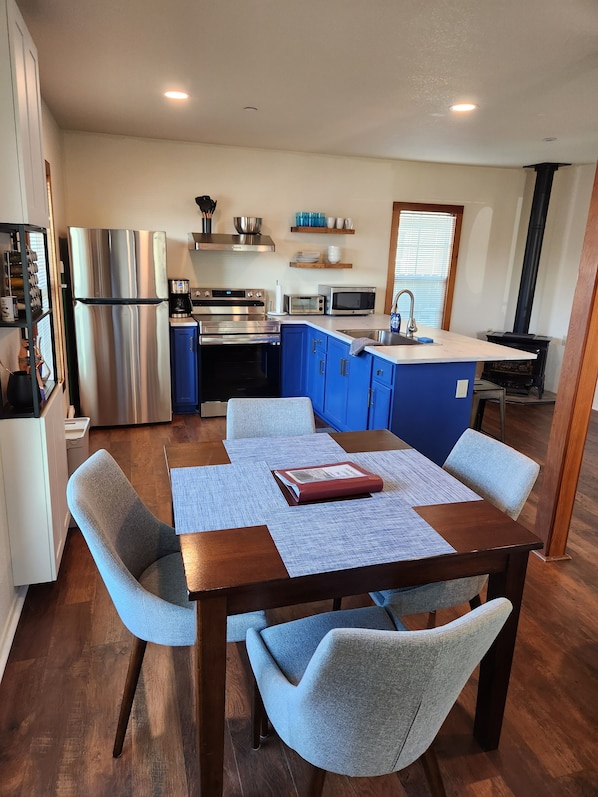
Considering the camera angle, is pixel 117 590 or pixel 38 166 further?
pixel 38 166

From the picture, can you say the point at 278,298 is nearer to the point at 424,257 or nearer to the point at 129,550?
the point at 424,257

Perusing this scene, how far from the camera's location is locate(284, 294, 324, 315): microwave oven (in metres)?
5.30

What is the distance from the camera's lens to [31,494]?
7.00 ft

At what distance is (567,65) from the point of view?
2695 millimetres

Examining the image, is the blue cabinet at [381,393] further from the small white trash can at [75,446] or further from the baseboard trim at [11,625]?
the baseboard trim at [11,625]

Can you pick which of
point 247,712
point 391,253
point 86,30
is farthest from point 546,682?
point 391,253

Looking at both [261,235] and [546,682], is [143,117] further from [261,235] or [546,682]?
[546,682]

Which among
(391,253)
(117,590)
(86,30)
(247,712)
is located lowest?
(247,712)

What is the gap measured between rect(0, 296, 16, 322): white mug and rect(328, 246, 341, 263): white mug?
3.87 m

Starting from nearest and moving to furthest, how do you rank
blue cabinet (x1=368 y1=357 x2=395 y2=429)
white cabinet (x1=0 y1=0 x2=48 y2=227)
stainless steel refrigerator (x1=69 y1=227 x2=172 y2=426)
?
white cabinet (x1=0 y1=0 x2=48 y2=227)
blue cabinet (x1=368 y1=357 x2=395 y2=429)
stainless steel refrigerator (x1=69 y1=227 x2=172 y2=426)

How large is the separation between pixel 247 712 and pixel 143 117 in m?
4.03

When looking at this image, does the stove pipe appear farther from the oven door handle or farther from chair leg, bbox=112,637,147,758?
chair leg, bbox=112,637,147,758

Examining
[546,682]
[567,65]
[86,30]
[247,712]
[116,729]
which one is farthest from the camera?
[567,65]

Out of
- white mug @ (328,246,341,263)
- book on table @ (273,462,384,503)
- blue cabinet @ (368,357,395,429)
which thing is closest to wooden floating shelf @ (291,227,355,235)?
white mug @ (328,246,341,263)
